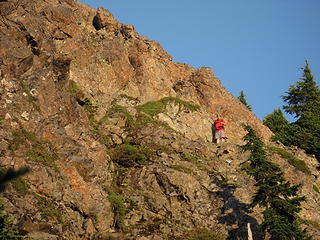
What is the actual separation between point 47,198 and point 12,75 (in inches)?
412

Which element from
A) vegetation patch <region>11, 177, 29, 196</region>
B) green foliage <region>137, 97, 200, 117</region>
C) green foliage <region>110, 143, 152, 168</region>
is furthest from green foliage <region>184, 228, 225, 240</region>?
green foliage <region>137, 97, 200, 117</region>

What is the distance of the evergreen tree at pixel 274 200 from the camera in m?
26.2

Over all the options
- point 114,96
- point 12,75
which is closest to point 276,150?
point 114,96

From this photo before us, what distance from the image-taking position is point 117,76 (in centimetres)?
4519

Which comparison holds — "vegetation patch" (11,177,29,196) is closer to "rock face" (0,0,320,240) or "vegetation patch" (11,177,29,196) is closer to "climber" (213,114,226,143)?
"rock face" (0,0,320,240)

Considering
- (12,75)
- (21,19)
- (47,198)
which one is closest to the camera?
(47,198)

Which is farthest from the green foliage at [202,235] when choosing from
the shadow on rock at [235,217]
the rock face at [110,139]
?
the shadow on rock at [235,217]

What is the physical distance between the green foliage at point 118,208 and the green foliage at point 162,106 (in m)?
14.6

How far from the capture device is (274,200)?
27703 mm

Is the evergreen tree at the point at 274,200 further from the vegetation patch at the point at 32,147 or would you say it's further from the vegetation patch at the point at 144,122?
the vegetation patch at the point at 32,147

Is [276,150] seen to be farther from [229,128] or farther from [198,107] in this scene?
[198,107]

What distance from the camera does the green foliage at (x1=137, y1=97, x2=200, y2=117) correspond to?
4341 cm

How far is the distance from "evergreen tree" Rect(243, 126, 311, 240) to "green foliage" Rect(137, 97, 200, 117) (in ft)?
45.8

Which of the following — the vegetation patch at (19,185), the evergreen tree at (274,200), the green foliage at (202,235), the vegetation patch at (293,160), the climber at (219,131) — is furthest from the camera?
the climber at (219,131)
